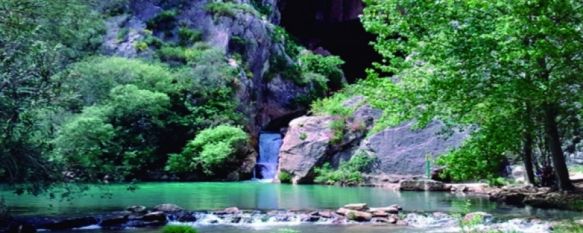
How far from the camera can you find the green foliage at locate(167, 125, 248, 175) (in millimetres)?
37719

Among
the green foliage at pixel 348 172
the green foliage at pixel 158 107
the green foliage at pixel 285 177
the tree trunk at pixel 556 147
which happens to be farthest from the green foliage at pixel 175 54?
the tree trunk at pixel 556 147

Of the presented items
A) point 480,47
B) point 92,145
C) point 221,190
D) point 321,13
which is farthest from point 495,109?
point 321,13

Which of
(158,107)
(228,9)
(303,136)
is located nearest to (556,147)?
(303,136)

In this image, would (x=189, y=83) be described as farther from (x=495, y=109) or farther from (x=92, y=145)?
(x=495, y=109)

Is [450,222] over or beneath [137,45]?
beneath

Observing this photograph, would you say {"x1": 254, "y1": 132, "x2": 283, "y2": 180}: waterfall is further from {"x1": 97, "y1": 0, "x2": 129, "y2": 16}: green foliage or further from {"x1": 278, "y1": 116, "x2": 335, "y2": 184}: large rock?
{"x1": 97, "y1": 0, "x2": 129, "y2": 16}: green foliage

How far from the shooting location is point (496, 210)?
64.6 ft

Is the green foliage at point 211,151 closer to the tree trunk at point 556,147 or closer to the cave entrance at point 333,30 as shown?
the tree trunk at point 556,147

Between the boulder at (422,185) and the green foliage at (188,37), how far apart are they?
2282cm

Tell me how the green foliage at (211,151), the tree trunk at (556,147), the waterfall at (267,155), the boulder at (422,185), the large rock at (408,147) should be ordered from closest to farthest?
1. the tree trunk at (556,147)
2. the boulder at (422,185)
3. the large rock at (408,147)
4. the green foliage at (211,151)
5. the waterfall at (267,155)

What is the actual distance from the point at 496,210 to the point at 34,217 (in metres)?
13.2

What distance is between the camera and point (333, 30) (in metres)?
62.1

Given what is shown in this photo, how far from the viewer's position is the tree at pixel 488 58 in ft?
50.2

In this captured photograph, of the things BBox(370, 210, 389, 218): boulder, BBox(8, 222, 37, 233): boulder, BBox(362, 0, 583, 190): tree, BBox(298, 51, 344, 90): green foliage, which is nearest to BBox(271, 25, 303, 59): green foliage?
BBox(298, 51, 344, 90): green foliage
